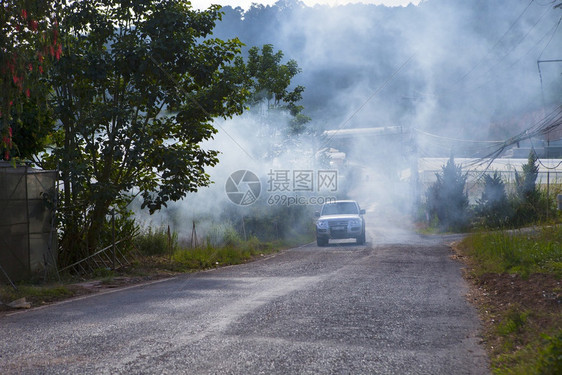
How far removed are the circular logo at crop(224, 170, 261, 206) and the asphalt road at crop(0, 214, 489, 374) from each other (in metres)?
14.6

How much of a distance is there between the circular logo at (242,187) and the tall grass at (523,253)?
1313 cm

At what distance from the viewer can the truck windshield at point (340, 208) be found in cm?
2616

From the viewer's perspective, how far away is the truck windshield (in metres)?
26.2

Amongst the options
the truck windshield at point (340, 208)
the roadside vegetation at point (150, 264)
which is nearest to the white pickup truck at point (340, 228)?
the truck windshield at point (340, 208)

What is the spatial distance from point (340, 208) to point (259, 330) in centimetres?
1901

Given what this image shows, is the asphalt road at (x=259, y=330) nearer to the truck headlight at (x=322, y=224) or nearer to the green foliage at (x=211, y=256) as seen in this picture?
the green foliage at (x=211, y=256)

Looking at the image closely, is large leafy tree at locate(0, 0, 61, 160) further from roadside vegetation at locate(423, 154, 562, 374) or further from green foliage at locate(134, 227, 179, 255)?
green foliage at locate(134, 227, 179, 255)

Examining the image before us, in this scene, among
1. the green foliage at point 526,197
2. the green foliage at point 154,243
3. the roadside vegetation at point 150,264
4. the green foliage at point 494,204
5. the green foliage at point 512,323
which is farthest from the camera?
the green foliage at point 494,204

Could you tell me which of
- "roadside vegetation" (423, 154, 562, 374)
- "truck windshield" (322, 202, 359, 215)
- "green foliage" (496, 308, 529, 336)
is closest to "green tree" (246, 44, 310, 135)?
"truck windshield" (322, 202, 359, 215)

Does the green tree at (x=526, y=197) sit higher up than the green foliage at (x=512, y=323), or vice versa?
the green tree at (x=526, y=197)

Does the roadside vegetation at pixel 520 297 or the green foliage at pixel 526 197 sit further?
the green foliage at pixel 526 197

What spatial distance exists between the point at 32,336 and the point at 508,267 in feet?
29.2

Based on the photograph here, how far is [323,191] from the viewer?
39.8 m

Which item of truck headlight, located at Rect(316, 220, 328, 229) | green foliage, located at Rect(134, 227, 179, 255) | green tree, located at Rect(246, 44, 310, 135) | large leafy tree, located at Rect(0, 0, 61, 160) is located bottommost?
green foliage, located at Rect(134, 227, 179, 255)
